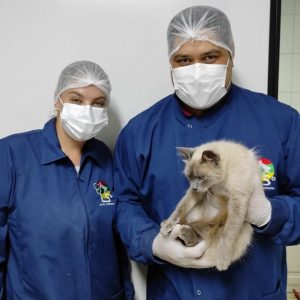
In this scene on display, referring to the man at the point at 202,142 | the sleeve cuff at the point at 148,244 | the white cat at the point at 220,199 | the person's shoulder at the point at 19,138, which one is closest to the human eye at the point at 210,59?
the man at the point at 202,142

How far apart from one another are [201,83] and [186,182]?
1.40 ft

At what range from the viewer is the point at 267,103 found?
1.52 m

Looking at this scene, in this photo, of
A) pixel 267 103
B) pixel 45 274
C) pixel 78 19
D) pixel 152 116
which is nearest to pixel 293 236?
pixel 267 103

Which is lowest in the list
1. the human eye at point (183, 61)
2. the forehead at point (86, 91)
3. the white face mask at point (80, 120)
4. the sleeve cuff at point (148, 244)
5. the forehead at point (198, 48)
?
the sleeve cuff at point (148, 244)

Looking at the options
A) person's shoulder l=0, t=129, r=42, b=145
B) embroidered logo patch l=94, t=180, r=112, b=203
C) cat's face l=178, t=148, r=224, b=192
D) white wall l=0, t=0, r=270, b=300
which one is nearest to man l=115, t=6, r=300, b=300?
embroidered logo patch l=94, t=180, r=112, b=203

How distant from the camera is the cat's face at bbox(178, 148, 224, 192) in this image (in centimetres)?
116

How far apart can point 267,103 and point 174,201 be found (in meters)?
0.62

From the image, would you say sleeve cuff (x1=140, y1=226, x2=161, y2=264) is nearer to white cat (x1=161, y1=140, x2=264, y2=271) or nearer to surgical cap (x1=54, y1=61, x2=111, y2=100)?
white cat (x1=161, y1=140, x2=264, y2=271)

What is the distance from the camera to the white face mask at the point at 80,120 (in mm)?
1559

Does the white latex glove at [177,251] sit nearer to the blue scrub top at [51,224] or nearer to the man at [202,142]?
the man at [202,142]

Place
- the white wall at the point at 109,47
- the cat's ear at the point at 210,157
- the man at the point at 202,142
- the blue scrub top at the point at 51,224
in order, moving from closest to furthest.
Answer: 1. the cat's ear at the point at 210,157
2. the man at the point at 202,142
3. the blue scrub top at the point at 51,224
4. the white wall at the point at 109,47

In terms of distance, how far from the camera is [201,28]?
1395 millimetres

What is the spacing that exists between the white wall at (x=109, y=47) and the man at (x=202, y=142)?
387mm

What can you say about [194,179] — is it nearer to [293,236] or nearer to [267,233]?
[267,233]
